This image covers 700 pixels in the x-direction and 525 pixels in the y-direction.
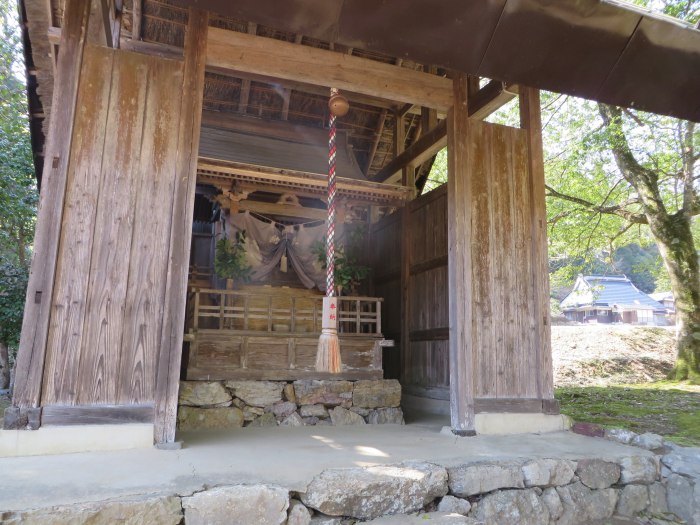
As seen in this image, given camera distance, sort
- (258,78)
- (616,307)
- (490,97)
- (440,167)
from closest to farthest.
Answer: (490,97) → (258,78) → (440,167) → (616,307)

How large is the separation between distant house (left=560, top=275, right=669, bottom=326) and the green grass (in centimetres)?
2055

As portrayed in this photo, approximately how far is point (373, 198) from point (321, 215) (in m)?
1.29

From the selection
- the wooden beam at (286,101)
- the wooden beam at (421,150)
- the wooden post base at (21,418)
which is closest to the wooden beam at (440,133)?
the wooden beam at (421,150)

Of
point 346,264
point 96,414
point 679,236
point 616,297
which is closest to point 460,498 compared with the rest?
point 96,414

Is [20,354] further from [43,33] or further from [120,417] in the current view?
[43,33]

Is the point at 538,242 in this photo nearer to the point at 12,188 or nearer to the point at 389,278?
the point at 389,278

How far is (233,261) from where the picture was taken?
778 centimetres

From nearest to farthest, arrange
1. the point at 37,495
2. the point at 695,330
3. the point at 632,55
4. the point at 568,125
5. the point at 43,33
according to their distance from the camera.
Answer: the point at 37,495 → the point at 632,55 → the point at 43,33 → the point at 695,330 → the point at 568,125

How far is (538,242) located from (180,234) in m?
4.04

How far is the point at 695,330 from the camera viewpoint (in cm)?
966

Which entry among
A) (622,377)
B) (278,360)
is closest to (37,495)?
(278,360)

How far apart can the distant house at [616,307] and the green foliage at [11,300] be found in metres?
27.1

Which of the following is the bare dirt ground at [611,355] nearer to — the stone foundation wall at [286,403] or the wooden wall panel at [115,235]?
the stone foundation wall at [286,403]

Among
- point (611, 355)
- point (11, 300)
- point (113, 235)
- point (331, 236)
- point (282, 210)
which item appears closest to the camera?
point (113, 235)
